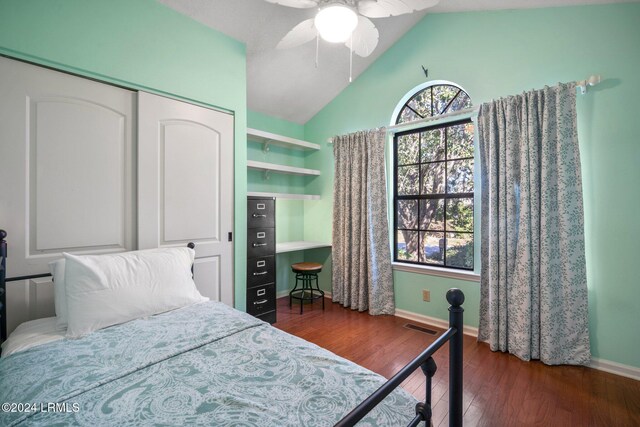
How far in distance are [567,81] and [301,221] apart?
3250 mm

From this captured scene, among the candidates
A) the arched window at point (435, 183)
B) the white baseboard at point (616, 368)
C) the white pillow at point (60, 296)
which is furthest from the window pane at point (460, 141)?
the white pillow at point (60, 296)

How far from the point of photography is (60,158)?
178 centimetres

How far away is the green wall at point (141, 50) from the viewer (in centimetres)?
169

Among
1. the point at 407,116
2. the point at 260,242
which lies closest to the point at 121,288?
the point at 260,242

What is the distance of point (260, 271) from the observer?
2.96 m

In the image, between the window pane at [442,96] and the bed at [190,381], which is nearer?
the bed at [190,381]

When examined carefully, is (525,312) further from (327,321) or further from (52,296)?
(52,296)

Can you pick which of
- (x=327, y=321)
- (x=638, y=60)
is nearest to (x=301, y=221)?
(x=327, y=321)

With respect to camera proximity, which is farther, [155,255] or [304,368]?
[155,255]

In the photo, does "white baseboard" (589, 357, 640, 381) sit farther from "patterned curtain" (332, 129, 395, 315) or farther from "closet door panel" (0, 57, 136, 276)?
"closet door panel" (0, 57, 136, 276)

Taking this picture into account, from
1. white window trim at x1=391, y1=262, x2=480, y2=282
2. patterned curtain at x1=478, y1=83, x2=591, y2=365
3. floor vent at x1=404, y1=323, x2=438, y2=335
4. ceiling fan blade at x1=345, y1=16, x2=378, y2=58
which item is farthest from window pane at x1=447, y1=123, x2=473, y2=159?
floor vent at x1=404, y1=323, x2=438, y2=335

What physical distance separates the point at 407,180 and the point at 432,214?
19.6 inches

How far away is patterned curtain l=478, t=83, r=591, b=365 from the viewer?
2.14 meters

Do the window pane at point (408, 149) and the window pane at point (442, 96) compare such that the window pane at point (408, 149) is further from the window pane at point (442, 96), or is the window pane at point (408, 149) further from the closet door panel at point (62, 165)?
the closet door panel at point (62, 165)
